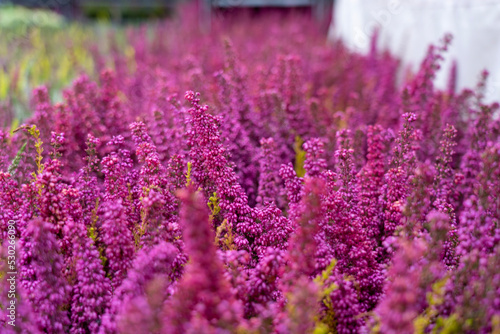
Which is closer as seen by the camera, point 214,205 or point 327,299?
point 327,299

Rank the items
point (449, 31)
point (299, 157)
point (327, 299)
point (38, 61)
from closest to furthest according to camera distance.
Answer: point (327, 299), point (299, 157), point (449, 31), point (38, 61)

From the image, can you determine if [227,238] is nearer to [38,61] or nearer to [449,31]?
[449,31]

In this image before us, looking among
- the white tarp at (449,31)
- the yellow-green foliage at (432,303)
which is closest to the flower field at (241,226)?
the yellow-green foliage at (432,303)

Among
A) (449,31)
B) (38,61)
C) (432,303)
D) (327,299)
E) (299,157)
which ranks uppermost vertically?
(449,31)

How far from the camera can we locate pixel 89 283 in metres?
1.15

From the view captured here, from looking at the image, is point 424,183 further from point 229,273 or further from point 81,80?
point 81,80

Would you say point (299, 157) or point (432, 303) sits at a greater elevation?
point (299, 157)

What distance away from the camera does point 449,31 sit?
344cm

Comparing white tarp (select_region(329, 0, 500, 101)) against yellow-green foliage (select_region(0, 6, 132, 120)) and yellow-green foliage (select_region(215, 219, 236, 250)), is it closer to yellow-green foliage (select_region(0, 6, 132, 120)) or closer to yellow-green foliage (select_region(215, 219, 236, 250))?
yellow-green foliage (select_region(215, 219, 236, 250))

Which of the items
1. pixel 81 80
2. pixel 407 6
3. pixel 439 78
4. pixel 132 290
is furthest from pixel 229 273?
pixel 407 6

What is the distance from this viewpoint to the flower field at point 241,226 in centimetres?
97

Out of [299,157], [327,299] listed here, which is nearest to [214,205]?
[327,299]

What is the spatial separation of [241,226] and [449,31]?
294cm

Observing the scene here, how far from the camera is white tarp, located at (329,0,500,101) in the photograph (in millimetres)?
2980
